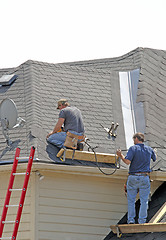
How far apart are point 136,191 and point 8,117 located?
3.52 meters

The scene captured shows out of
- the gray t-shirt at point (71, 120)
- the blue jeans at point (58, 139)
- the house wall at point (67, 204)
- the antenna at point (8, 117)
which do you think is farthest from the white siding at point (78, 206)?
the antenna at point (8, 117)

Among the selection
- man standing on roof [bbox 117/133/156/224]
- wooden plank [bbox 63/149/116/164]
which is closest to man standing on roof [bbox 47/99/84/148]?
wooden plank [bbox 63/149/116/164]

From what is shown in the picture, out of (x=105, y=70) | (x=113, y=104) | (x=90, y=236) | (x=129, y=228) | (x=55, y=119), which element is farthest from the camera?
(x=105, y=70)

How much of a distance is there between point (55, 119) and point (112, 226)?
364cm

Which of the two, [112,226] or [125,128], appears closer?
[112,226]

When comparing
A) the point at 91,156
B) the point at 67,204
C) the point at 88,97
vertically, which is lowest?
the point at 67,204

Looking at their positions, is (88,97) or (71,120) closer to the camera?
(71,120)

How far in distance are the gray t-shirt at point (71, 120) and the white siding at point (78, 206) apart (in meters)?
1.07

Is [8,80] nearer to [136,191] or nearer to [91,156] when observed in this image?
[91,156]

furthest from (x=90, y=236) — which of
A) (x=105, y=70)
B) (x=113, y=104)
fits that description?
(x=105, y=70)

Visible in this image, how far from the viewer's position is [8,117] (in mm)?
15852

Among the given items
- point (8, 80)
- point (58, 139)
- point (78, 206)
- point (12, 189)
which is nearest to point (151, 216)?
point (78, 206)

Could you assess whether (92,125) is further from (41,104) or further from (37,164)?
(37,164)

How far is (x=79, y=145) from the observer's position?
51.0 feet
